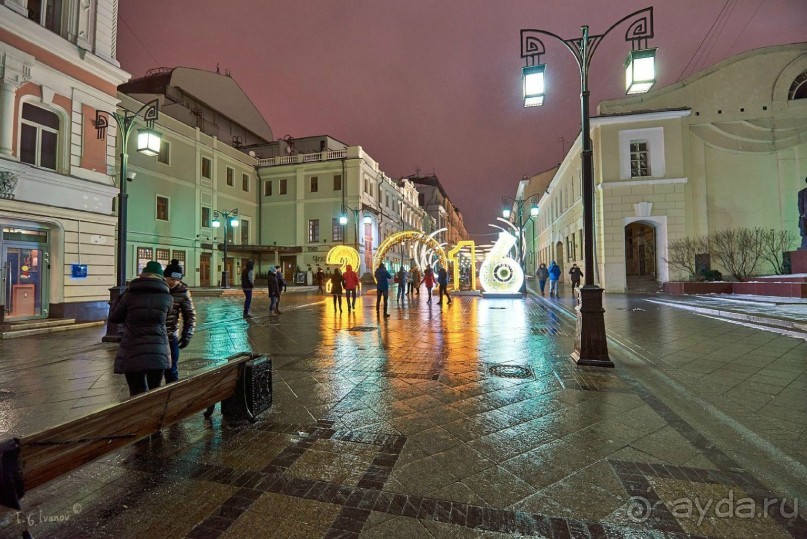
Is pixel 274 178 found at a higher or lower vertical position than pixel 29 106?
higher

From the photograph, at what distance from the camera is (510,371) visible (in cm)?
562

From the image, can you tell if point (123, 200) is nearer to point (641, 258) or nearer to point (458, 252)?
point (458, 252)

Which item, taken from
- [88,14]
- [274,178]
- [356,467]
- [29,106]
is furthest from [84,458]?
[274,178]

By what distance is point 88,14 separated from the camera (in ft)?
40.3

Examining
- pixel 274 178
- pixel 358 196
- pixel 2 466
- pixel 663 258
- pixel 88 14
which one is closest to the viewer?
pixel 2 466

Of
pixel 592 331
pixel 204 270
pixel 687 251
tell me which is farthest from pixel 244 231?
pixel 592 331

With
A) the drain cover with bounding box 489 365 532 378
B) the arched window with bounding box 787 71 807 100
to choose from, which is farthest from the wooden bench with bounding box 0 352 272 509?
the arched window with bounding box 787 71 807 100

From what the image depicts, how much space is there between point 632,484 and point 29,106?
16625mm

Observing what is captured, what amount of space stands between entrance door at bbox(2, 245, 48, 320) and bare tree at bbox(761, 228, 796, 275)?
28798 millimetres

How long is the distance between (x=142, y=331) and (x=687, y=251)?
2397 centimetres

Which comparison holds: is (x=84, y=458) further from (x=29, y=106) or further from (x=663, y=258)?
(x=663, y=258)

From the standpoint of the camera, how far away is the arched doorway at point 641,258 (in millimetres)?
22109

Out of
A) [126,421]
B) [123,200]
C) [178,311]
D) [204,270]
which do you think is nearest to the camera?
[126,421]

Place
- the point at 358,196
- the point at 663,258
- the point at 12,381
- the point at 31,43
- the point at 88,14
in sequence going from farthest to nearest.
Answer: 1. the point at 358,196
2. the point at 663,258
3. the point at 88,14
4. the point at 31,43
5. the point at 12,381
